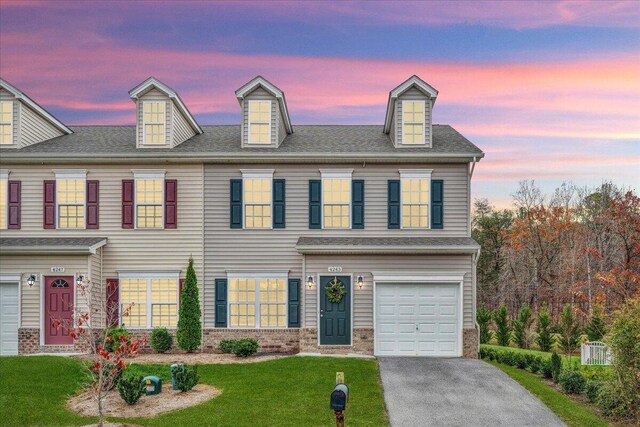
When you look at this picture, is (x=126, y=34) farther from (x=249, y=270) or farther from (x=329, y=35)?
(x=249, y=270)

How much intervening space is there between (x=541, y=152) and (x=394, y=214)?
1596 centimetres

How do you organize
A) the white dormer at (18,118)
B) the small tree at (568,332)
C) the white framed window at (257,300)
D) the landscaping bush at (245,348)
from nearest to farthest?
the landscaping bush at (245,348), the white framed window at (257,300), the white dormer at (18,118), the small tree at (568,332)

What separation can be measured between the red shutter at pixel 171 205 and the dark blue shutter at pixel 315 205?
445 centimetres

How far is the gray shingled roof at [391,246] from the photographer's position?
18578mm

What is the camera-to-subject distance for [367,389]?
553 inches

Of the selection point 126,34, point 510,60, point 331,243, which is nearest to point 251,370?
point 331,243

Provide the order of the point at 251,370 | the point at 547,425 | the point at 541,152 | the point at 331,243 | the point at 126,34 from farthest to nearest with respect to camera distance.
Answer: the point at 541,152 < the point at 126,34 < the point at 331,243 < the point at 251,370 < the point at 547,425

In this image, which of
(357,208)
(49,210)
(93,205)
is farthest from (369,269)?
(49,210)

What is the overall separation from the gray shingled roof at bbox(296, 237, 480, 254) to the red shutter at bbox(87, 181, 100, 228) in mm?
6817

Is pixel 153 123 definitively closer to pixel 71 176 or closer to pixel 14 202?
pixel 71 176

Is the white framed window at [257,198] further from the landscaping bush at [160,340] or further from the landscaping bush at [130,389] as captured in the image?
the landscaping bush at [130,389]

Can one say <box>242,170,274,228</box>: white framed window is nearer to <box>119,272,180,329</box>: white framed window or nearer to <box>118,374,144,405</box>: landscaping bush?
<box>119,272,180,329</box>: white framed window

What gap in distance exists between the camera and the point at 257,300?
19594 mm

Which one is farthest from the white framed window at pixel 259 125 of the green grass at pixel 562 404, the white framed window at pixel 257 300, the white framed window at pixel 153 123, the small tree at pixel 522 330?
the small tree at pixel 522 330
